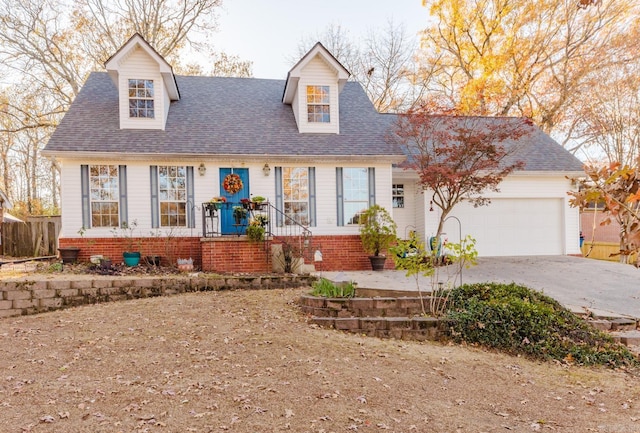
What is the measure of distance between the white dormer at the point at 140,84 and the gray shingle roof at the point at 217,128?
1.15ft

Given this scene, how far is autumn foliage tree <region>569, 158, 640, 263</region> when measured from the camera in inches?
76.4

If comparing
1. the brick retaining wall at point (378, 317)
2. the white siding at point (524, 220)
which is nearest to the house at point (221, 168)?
the white siding at point (524, 220)

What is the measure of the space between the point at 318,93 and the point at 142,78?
5.08m

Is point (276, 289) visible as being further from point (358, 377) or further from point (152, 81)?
point (152, 81)

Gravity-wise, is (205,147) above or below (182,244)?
above

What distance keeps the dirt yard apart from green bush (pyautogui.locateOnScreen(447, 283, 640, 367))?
31 cm

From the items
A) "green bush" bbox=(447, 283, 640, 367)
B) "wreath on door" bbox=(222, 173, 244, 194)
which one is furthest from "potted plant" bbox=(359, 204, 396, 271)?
"green bush" bbox=(447, 283, 640, 367)

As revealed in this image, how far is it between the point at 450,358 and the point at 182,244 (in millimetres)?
8115

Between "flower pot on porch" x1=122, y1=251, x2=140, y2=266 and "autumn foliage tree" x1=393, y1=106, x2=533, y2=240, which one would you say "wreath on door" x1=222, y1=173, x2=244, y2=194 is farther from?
"autumn foliage tree" x1=393, y1=106, x2=533, y2=240

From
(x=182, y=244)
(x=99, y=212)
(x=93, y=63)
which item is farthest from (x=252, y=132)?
(x=93, y=63)

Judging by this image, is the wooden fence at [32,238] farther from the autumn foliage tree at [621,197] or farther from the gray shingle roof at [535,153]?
the autumn foliage tree at [621,197]

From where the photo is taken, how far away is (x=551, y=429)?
3.56 m

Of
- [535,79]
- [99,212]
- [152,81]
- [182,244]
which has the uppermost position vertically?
[535,79]

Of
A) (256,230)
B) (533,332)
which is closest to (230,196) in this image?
(256,230)
